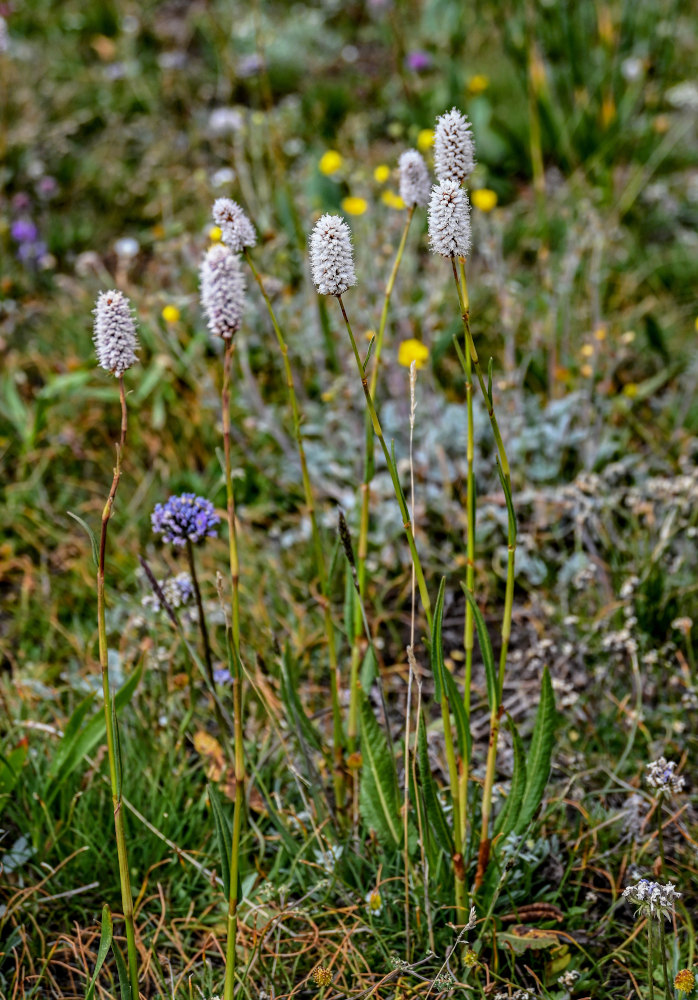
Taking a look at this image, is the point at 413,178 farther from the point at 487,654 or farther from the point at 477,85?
the point at 477,85

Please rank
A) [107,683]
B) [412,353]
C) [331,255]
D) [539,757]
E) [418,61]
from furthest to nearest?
1. [418,61]
2. [412,353]
3. [539,757]
4. [107,683]
5. [331,255]

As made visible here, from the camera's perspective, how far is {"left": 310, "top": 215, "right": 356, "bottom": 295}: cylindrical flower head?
3.55ft

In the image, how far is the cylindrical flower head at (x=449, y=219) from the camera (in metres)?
1.10

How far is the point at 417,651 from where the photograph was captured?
7.53ft

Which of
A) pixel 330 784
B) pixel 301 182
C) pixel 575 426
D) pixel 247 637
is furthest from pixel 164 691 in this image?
pixel 301 182

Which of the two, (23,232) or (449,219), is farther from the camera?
(23,232)

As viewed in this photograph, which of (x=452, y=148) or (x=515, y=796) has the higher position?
(x=452, y=148)

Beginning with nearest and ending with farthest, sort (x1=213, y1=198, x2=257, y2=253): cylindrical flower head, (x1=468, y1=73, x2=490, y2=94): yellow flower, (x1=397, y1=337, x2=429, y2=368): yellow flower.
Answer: (x1=213, y1=198, x2=257, y2=253): cylindrical flower head → (x1=397, y1=337, x2=429, y2=368): yellow flower → (x1=468, y1=73, x2=490, y2=94): yellow flower

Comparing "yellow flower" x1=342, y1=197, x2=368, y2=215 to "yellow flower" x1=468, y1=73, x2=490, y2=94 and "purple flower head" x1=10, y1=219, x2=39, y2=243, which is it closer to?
"yellow flower" x1=468, y1=73, x2=490, y2=94

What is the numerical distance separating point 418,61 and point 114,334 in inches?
150

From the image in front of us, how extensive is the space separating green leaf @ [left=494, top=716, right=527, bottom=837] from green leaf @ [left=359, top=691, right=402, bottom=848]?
18 centimetres

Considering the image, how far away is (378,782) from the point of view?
1.55m

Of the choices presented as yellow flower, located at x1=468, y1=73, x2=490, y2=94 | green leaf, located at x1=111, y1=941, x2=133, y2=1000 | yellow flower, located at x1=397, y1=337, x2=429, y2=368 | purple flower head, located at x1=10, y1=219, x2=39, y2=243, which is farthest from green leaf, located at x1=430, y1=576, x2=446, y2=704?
yellow flower, located at x1=468, y1=73, x2=490, y2=94

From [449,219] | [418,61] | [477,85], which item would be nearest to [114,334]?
[449,219]
